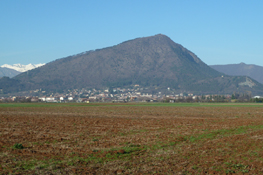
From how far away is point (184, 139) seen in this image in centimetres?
2266

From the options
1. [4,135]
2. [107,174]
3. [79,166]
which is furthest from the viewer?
[4,135]

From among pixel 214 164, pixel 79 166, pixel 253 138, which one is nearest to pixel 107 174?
pixel 79 166

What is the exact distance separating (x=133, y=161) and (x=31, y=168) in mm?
4313

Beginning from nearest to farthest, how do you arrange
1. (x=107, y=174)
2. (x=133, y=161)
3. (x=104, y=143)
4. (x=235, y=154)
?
(x=107, y=174) < (x=133, y=161) < (x=235, y=154) < (x=104, y=143)

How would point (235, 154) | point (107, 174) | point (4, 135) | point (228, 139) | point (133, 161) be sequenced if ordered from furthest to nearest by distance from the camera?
point (4, 135)
point (228, 139)
point (235, 154)
point (133, 161)
point (107, 174)

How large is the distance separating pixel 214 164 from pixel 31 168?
7.37 m

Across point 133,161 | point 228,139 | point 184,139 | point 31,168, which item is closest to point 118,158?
point 133,161

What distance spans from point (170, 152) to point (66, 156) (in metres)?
5.03

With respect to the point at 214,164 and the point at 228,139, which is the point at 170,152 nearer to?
the point at 214,164

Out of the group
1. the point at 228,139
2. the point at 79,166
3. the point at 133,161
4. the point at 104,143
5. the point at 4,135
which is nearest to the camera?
the point at 79,166

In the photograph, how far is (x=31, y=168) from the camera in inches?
556

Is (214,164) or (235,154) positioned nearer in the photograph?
(214,164)

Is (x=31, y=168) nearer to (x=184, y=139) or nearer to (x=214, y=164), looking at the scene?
(x=214, y=164)

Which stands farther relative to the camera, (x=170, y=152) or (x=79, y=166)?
(x=170, y=152)
